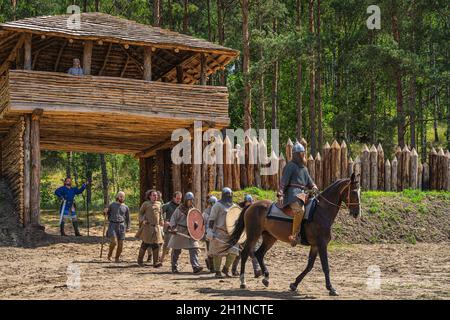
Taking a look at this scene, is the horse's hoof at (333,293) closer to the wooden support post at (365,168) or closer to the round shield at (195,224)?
the round shield at (195,224)

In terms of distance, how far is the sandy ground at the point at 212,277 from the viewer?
1204 centimetres

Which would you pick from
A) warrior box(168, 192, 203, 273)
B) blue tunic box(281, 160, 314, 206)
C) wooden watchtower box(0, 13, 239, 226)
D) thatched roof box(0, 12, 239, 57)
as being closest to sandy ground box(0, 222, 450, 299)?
warrior box(168, 192, 203, 273)

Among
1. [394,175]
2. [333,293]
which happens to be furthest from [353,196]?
[394,175]

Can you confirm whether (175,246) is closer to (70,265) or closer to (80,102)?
(70,265)

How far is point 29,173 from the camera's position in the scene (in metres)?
21.3

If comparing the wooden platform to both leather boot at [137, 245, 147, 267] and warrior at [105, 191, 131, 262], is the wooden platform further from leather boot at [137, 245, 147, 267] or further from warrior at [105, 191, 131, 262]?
leather boot at [137, 245, 147, 267]

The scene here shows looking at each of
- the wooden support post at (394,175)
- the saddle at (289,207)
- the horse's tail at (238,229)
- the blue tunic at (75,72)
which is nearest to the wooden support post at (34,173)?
the blue tunic at (75,72)

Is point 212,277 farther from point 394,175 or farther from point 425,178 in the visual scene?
point 425,178

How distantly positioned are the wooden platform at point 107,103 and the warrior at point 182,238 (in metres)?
6.26

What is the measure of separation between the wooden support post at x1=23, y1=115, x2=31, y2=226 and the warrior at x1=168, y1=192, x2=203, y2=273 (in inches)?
255

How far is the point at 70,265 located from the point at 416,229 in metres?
11.2

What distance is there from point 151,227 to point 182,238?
131 centimetres

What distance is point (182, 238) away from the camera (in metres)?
16.0

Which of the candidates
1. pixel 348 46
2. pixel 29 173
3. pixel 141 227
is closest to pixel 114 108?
pixel 29 173
